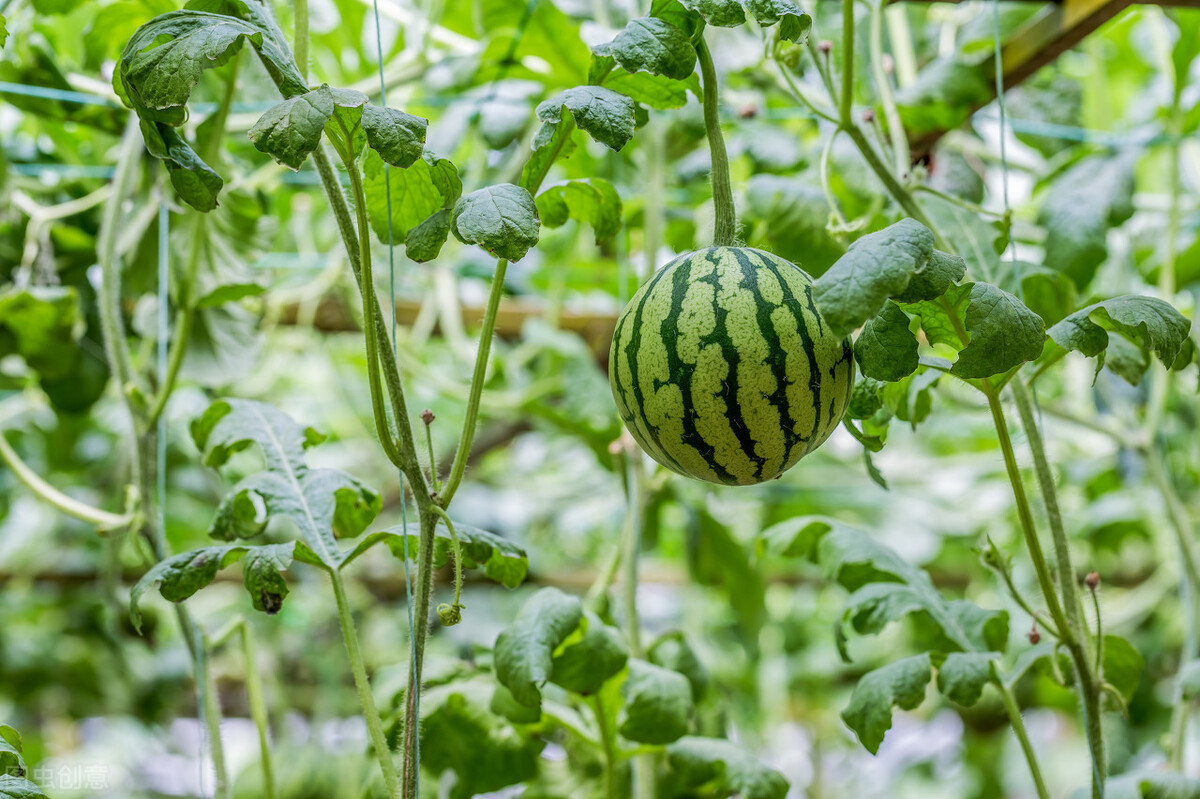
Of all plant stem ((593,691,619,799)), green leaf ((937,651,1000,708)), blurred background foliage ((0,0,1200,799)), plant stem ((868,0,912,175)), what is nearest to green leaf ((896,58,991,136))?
blurred background foliage ((0,0,1200,799))

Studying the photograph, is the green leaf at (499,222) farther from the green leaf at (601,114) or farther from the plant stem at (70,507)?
the plant stem at (70,507)

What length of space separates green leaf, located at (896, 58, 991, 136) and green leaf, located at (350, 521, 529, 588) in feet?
3.38

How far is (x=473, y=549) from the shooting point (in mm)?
1033

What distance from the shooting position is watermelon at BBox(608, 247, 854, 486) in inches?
33.8

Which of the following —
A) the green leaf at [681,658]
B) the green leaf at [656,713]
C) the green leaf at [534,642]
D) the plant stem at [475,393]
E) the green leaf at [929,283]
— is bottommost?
the green leaf at [681,658]

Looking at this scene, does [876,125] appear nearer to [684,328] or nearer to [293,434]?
[684,328]

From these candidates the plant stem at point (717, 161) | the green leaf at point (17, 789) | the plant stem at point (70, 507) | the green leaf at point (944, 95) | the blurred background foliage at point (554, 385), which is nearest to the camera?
the green leaf at point (17, 789)

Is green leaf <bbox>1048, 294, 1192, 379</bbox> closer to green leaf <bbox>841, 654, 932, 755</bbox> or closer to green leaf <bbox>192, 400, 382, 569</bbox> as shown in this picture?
green leaf <bbox>841, 654, 932, 755</bbox>

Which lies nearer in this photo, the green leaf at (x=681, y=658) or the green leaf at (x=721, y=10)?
the green leaf at (x=721, y=10)

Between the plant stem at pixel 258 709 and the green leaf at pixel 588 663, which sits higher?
the green leaf at pixel 588 663

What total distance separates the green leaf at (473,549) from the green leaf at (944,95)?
1030 millimetres

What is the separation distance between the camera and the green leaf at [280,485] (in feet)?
3.81

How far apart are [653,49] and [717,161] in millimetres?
151

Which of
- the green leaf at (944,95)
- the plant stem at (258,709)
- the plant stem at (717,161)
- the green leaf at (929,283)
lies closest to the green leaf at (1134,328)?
the green leaf at (929,283)
